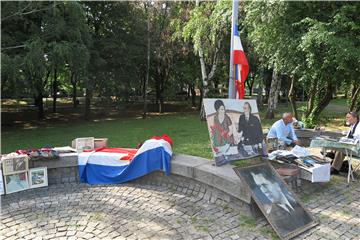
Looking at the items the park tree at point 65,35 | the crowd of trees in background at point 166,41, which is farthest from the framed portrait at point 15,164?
the park tree at point 65,35

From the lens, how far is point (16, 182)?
558 cm

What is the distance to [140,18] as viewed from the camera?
62.8 feet

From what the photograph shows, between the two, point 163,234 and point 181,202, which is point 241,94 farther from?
point 163,234

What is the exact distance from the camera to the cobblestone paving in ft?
13.4

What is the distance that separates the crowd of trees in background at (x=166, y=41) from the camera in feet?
30.2

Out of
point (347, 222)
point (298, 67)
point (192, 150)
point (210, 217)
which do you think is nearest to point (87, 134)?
point (192, 150)

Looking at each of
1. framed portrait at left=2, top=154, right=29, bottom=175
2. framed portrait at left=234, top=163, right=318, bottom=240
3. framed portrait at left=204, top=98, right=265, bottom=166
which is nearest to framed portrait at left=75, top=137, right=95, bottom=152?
framed portrait at left=2, top=154, right=29, bottom=175

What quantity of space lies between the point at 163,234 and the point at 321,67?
756 centimetres

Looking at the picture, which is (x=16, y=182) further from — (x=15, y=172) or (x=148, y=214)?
(x=148, y=214)

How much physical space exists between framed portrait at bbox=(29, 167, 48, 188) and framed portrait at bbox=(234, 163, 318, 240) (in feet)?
11.5

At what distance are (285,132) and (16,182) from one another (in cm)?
528

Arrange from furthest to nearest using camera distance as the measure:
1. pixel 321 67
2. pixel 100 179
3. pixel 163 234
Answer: pixel 321 67, pixel 100 179, pixel 163 234

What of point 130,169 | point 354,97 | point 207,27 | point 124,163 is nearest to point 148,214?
point 130,169

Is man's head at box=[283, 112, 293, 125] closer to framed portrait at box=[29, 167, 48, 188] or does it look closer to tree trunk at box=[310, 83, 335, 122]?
framed portrait at box=[29, 167, 48, 188]
